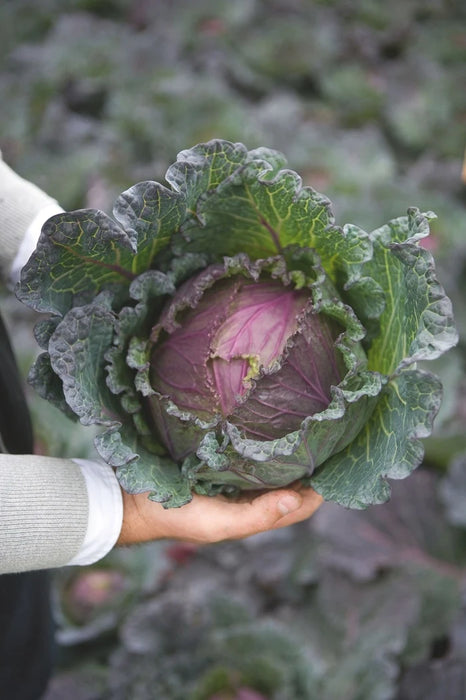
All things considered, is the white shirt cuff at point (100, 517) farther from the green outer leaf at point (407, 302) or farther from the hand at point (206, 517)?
the green outer leaf at point (407, 302)

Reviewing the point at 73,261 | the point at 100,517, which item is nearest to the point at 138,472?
the point at 100,517

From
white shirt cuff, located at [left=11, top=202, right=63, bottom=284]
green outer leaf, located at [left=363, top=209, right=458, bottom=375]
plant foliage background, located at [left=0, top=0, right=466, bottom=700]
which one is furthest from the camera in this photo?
plant foliage background, located at [left=0, top=0, right=466, bottom=700]

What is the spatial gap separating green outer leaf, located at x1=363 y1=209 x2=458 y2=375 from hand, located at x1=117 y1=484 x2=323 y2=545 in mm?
314

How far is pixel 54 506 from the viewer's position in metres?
1.16

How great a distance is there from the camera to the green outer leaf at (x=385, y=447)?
113 centimetres

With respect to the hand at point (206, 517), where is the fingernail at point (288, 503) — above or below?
above

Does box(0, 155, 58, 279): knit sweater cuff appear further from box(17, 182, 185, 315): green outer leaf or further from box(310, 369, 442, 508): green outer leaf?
box(310, 369, 442, 508): green outer leaf

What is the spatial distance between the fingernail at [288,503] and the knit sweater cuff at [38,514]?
0.33 metres

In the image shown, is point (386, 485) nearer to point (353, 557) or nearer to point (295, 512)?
point (295, 512)

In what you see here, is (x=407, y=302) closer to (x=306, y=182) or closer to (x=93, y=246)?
(x=93, y=246)

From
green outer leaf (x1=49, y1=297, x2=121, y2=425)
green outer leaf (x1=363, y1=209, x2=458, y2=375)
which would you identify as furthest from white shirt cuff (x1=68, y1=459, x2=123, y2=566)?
green outer leaf (x1=363, y1=209, x2=458, y2=375)

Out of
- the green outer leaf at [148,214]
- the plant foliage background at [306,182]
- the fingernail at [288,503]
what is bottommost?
the plant foliage background at [306,182]

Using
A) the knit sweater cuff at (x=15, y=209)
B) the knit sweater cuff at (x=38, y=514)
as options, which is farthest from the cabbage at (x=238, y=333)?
the knit sweater cuff at (x=15, y=209)

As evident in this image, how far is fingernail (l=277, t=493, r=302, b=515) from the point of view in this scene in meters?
1.20
